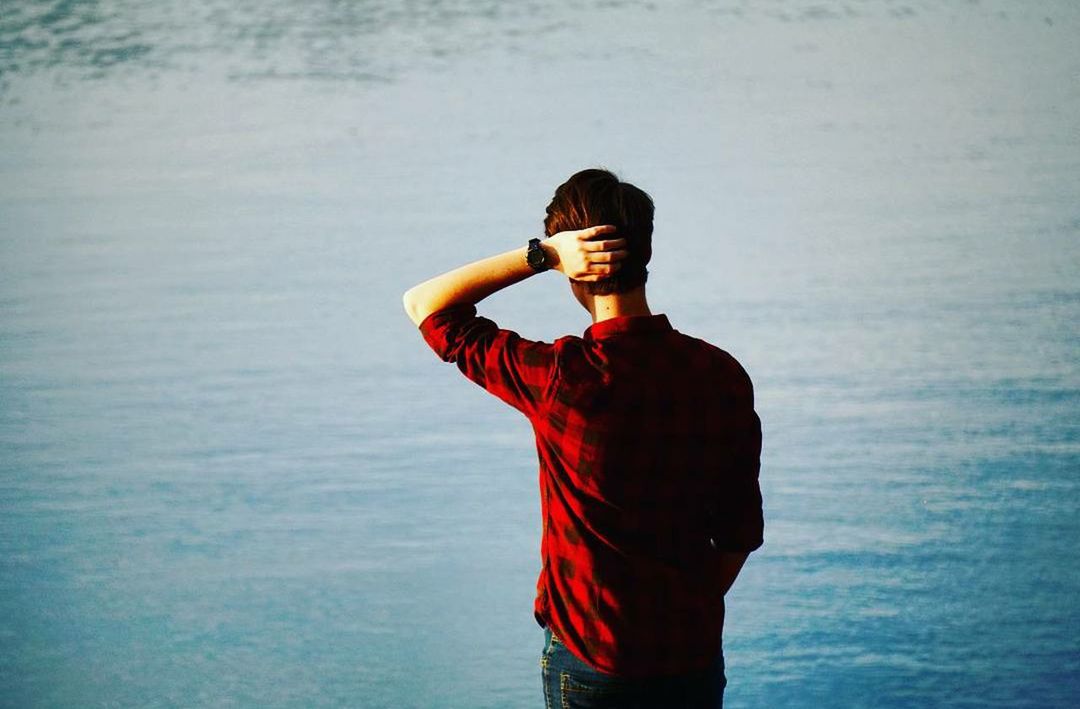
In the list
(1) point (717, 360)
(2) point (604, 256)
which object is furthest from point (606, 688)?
(2) point (604, 256)

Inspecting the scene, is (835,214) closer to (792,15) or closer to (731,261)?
(731,261)

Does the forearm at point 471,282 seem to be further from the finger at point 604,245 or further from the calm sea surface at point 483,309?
the calm sea surface at point 483,309

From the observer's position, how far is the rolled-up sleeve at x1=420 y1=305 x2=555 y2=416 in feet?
4.05

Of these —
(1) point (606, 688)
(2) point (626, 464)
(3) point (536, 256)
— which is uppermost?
(3) point (536, 256)

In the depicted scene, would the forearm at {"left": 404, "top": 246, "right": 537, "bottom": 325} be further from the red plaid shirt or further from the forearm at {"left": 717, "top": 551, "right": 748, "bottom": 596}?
the forearm at {"left": 717, "top": 551, "right": 748, "bottom": 596}

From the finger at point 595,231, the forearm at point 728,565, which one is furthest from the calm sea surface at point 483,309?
the finger at point 595,231

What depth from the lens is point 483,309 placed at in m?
2.21

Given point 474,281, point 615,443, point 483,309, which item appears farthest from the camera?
point 483,309

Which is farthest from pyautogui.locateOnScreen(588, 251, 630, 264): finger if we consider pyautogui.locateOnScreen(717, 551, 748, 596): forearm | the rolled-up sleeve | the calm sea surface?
the calm sea surface

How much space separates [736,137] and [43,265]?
1.47m

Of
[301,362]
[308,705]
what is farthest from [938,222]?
[308,705]

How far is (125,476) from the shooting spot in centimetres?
223

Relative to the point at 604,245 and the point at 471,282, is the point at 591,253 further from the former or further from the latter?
the point at 471,282

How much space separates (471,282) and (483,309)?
88 centimetres
